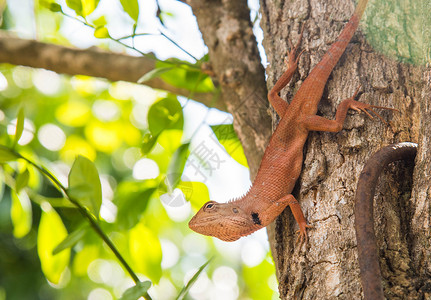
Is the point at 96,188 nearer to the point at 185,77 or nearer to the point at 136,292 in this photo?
the point at 136,292

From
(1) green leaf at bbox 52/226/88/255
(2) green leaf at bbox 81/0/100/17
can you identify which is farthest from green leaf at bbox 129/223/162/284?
(2) green leaf at bbox 81/0/100/17

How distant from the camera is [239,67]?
4184mm

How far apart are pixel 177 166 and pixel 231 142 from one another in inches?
33.4

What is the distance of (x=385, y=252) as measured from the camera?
2412 mm

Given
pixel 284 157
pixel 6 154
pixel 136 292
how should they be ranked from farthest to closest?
pixel 284 157, pixel 6 154, pixel 136 292

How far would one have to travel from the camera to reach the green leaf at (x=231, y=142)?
4207 mm

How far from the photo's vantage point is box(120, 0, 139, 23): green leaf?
3.60 m

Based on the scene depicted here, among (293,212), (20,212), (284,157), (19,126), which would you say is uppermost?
(284,157)

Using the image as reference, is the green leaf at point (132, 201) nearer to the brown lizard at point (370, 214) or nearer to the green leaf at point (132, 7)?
the green leaf at point (132, 7)

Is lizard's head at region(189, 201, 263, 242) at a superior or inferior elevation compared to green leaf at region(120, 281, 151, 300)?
superior

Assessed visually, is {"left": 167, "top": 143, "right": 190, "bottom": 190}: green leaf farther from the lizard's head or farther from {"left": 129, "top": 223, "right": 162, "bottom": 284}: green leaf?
{"left": 129, "top": 223, "right": 162, "bottom": 284}: green leaf

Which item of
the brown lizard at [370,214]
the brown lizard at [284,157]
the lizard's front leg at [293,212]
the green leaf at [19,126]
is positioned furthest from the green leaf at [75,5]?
the brown lizard at [370,214]

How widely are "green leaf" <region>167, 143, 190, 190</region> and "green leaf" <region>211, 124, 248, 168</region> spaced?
0.49 meters

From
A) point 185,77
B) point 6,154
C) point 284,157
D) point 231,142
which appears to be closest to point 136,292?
point 6,154
